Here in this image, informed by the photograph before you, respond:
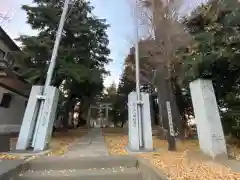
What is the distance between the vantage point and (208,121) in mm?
6207

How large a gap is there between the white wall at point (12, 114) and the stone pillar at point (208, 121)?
10.2 m

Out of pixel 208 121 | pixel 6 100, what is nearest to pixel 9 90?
pixel 6 100

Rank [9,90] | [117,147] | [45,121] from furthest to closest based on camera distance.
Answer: [9,90] → [117,147] → [45,121]

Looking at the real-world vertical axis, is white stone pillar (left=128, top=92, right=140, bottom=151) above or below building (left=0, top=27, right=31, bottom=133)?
below

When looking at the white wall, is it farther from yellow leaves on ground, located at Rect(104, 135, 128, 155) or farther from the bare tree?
the bare tree

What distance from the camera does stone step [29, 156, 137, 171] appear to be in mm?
5273

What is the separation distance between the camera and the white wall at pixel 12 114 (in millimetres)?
12906

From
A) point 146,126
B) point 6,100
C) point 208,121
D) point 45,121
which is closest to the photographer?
point 208,121

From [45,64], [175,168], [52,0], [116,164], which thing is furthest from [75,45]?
[175,168]

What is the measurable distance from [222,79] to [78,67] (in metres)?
6.84

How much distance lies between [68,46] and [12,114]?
537 cm

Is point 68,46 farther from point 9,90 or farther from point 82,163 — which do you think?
point 82,163

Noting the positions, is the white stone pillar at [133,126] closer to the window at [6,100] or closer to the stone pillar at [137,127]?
the stone pillar at [137,127]

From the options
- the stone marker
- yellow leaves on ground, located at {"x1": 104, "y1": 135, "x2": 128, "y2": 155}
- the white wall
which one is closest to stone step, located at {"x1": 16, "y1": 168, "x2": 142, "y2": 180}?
yellow leaves on ground, located at {"x1": 104, "y1": 135, "x2": 128, "y2": 155}
